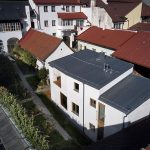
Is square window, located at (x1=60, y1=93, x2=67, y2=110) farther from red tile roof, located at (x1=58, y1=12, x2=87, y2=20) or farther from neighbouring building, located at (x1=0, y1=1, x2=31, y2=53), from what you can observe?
red tile roof, located at (x1=58, y1=12, x2=87, y2=20)

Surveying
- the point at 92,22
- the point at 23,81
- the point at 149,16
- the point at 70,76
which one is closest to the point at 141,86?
the point at 70,76

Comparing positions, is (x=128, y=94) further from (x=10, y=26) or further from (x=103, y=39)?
(x=10, y=26)

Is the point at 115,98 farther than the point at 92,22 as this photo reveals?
No

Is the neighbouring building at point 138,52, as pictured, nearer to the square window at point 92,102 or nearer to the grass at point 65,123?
the square window at point 92,102

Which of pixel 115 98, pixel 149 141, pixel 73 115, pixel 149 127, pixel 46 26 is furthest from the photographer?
pixel 46 26

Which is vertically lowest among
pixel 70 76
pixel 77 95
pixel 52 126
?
pixel 52 126

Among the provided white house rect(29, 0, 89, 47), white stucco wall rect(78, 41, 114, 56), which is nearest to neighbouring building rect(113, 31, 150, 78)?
white stucco wall rect(78, 41, 114, 56)

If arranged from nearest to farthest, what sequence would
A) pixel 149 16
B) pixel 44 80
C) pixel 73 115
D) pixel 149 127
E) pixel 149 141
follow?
pixel 149 141, pixel 149 127, pixel 73 115, pixel 44 80, pixel 149 16

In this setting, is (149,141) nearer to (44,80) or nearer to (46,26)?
(44,80)
